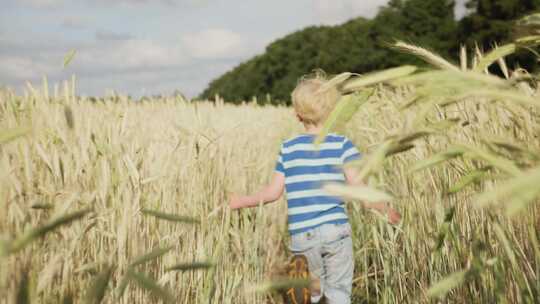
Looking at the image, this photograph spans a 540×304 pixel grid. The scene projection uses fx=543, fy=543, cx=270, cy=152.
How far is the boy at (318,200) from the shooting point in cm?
231

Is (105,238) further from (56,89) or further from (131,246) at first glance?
(56,89)

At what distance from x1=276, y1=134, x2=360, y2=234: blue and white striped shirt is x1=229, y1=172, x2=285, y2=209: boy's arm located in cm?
4

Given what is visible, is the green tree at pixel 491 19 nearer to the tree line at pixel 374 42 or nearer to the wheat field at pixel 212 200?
the tree line at pixel 374 42

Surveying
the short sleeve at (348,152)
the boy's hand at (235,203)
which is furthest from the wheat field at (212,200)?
the short sleeve at (348,152)

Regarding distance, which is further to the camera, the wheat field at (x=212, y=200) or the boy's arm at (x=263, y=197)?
the boy's arm at (x=263, y=197)

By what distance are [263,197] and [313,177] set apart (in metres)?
0.23

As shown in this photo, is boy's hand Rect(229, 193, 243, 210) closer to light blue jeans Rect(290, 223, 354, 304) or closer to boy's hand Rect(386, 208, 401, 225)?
light blue jeans Rect(290, 223, 354, 304)

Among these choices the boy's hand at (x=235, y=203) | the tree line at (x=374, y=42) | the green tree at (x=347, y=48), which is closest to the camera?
A: the boy's hand at (x=235, y=203)

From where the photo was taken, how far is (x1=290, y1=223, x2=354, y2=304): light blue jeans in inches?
91.0

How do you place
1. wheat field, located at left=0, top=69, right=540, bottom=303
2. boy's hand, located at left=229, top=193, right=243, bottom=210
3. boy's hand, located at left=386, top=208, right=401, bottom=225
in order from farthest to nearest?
boy's hand, located at left=229, top=193, right=243, bottom=210, boy's hand, located at left=386, top=208, right=401, bottom=225, wheat field, located at left=0, top=69, right=540, bottom=303

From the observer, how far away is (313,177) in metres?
2.35

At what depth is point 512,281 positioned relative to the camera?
4.99 ft

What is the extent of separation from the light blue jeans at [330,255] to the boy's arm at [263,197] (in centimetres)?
20

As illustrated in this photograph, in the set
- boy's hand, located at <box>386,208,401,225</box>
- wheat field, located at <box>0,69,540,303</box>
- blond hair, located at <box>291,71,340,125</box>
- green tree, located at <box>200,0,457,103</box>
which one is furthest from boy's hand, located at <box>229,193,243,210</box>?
green tree, located at <box>200,0,457,103</box>
